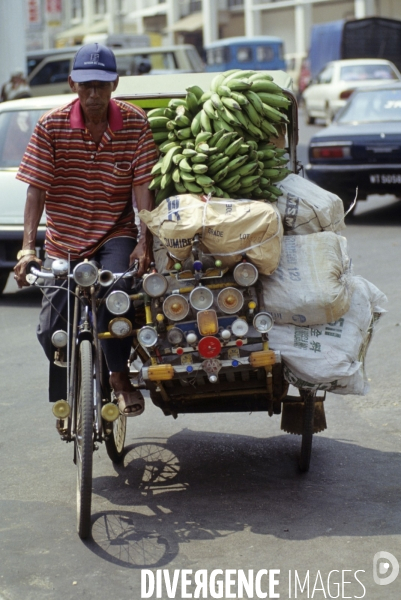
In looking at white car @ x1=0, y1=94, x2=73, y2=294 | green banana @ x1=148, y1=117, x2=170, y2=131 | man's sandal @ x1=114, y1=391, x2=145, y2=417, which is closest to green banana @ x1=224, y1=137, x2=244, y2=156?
green banana @ x1=148, y1=117, x2=170, y2=131

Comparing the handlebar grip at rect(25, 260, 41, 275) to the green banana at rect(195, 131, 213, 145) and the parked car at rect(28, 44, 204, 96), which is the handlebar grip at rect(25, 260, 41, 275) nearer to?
the green banana at rect(195, 131, 213, 145)

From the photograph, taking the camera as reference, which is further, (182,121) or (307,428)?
(307,428)

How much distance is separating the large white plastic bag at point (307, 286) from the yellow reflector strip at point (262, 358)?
215 mm

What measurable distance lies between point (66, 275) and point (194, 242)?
0.56 metres

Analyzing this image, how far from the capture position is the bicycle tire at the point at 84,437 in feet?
12.4

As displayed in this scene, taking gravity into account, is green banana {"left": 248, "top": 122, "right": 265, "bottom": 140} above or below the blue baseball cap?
below

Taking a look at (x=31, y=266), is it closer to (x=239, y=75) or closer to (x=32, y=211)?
(x=32, y=211)

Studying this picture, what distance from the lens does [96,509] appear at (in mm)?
4273

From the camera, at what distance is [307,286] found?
4.07 metres

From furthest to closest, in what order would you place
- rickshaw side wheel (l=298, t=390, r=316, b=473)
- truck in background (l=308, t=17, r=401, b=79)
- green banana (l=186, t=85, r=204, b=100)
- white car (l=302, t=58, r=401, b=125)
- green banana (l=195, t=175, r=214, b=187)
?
truck in background (l=308, t=17, r=401, b=79)
white car (l=302, t=58, r=401, b=125)
rickshaw side wheel (l=298, t=390, r=316, b=473)
green banana (l=186, t=85, r=204, b=100)
green banana (l=195, t=175, r=214, b=187)

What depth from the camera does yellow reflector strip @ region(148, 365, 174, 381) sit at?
3957mm

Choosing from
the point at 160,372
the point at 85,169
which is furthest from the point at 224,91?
the point at 160,372

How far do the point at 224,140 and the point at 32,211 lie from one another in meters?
0.93

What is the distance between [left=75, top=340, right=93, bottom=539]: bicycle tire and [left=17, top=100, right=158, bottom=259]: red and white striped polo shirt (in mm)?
595
